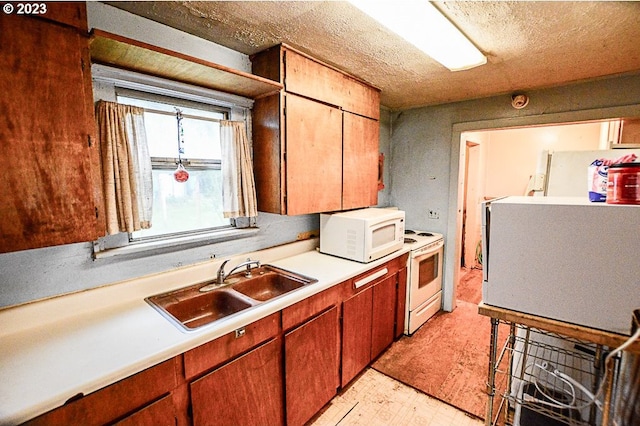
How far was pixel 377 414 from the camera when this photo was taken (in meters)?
1.91

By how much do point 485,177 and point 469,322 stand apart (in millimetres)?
3071

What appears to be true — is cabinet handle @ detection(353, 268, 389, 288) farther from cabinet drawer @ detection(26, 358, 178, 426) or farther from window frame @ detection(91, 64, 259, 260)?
cabinet drawer @ detection(26, 358, 178, 426)

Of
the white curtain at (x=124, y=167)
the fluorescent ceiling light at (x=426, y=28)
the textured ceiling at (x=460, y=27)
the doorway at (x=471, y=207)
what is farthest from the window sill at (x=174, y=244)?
the doorway at (x=471, y=207)

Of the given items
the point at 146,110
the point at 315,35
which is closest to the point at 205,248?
the point at 146,110

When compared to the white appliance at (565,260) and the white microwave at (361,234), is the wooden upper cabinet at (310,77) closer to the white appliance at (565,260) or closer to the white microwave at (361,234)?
the white microwave at (361,234)

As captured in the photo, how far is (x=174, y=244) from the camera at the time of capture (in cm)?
173

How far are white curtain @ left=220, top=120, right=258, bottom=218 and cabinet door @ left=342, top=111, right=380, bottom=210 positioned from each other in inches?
31.9

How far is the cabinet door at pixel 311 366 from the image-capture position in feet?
5.39

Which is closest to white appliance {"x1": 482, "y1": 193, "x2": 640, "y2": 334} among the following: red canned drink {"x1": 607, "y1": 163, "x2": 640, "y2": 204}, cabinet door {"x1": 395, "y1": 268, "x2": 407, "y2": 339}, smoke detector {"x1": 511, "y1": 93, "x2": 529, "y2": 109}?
red canned drink {"x1": 607, "y1": 163, "x2": 640, "y2": 204}

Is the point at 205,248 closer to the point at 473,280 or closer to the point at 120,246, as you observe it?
the point at 120,246

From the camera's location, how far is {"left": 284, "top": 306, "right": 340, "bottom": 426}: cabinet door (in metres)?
1.64

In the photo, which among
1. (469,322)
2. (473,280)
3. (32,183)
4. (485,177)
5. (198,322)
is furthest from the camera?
(485,177)

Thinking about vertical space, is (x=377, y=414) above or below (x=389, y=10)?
below

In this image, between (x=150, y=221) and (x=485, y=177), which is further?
(x=485, y=177)
